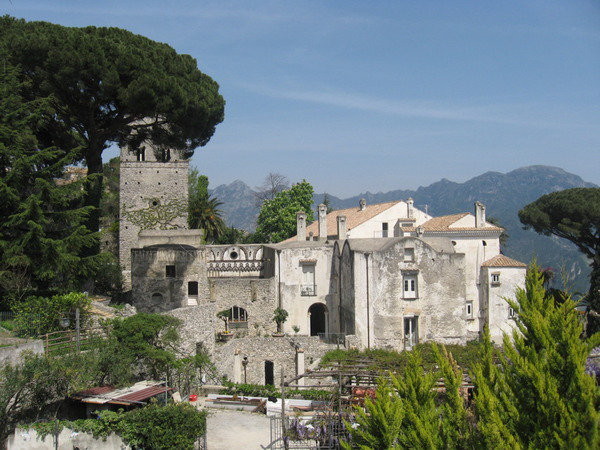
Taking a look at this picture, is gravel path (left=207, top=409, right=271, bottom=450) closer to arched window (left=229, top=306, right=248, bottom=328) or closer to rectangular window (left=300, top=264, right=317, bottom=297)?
arched window (left=229, top=306, right=248, bottom=328)

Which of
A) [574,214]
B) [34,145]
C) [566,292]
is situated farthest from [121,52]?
[574,214]

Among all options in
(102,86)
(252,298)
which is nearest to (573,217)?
(252,298)

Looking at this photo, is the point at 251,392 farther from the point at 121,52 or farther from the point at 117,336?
the point at 121,52

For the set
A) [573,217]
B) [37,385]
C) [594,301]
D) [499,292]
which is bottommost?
[37,385]

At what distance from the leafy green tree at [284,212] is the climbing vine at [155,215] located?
14.0m

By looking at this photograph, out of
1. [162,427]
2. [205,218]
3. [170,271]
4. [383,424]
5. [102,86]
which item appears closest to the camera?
[383,424]

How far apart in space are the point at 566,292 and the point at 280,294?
957 inches

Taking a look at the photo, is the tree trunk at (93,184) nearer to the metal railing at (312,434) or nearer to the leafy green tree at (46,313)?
the leafy green tree at (46,313)

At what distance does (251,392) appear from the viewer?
91.7 feet

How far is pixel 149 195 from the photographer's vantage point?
47.1 meters

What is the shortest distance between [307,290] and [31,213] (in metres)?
19.2

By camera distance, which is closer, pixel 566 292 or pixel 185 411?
pixel 566 292

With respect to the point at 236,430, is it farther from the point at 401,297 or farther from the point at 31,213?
the point at 401,297

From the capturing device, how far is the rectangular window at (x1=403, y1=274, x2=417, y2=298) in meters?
33.2
